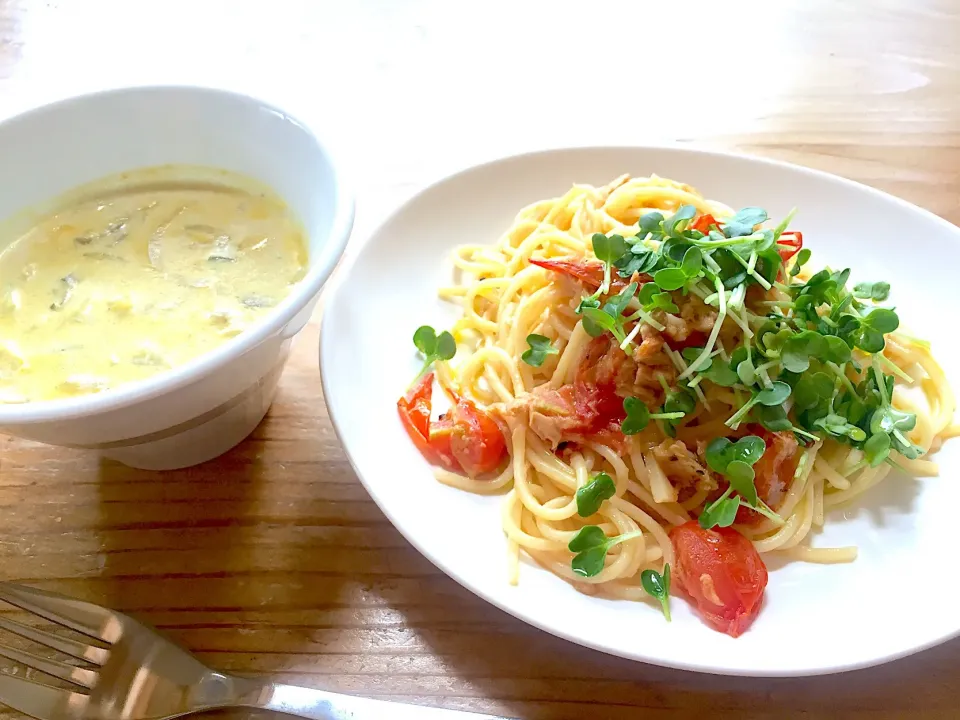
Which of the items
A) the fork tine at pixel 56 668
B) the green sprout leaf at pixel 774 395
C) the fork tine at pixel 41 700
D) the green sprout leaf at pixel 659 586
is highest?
the green sprout leaf at pixel 774 395

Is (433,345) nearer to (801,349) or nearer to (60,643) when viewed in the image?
(801,349)

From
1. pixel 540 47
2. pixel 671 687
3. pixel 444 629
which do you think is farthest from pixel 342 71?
pixel 671 687

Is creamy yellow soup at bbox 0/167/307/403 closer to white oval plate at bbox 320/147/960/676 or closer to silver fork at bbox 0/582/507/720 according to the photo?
white oval plate at bbox 320/147/960/676

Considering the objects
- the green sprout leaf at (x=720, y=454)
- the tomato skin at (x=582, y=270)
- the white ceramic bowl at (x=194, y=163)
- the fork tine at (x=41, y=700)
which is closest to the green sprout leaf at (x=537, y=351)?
the tomato skin at (x=582, y=270)

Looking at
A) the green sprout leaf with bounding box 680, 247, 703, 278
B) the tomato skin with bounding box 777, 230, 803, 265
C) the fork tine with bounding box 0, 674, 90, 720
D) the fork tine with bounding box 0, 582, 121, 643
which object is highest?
the green sprout leaf with bounding box 680, 247, 703, 278

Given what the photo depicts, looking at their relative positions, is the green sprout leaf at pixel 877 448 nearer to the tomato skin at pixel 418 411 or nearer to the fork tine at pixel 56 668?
the tomato skin at pixel 418 411

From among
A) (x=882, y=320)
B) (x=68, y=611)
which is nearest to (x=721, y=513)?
(x=882, y=320)

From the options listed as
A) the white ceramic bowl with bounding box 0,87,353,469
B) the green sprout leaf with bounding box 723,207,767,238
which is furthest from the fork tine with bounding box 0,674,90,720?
the green sprout leaf with bounding box 723,207,767,238
